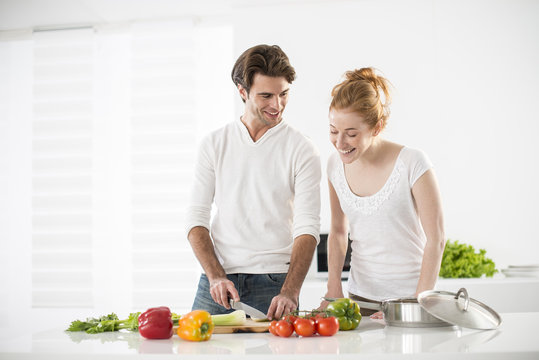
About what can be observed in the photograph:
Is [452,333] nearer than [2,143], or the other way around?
[452,333]

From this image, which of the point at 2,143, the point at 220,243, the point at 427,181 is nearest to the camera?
the point at 427,181

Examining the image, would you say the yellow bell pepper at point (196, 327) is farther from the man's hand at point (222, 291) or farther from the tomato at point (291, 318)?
the man's hand at point (222, 291)

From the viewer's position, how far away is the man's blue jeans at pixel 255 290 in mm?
2074

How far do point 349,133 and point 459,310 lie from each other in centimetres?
72

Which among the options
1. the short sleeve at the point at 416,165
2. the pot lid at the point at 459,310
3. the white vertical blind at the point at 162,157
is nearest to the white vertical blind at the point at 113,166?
the white vertical blind at the point at 162,157

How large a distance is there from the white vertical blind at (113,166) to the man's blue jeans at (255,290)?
2386 millimetres

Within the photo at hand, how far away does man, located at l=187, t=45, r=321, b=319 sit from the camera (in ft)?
6.83

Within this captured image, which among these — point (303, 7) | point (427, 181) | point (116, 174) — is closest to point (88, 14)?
point (116, 174)

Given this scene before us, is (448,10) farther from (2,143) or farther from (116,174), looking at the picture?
(2,143)

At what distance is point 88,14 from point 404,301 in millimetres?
3822

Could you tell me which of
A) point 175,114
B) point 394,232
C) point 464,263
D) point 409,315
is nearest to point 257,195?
point 394,232

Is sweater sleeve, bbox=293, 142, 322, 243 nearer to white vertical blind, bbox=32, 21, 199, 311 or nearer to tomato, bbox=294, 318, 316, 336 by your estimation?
tomato, bbox=294, 318, 316, 336

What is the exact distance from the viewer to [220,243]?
7.07 ft

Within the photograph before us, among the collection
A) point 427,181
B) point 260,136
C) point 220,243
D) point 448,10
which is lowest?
point 220,243
